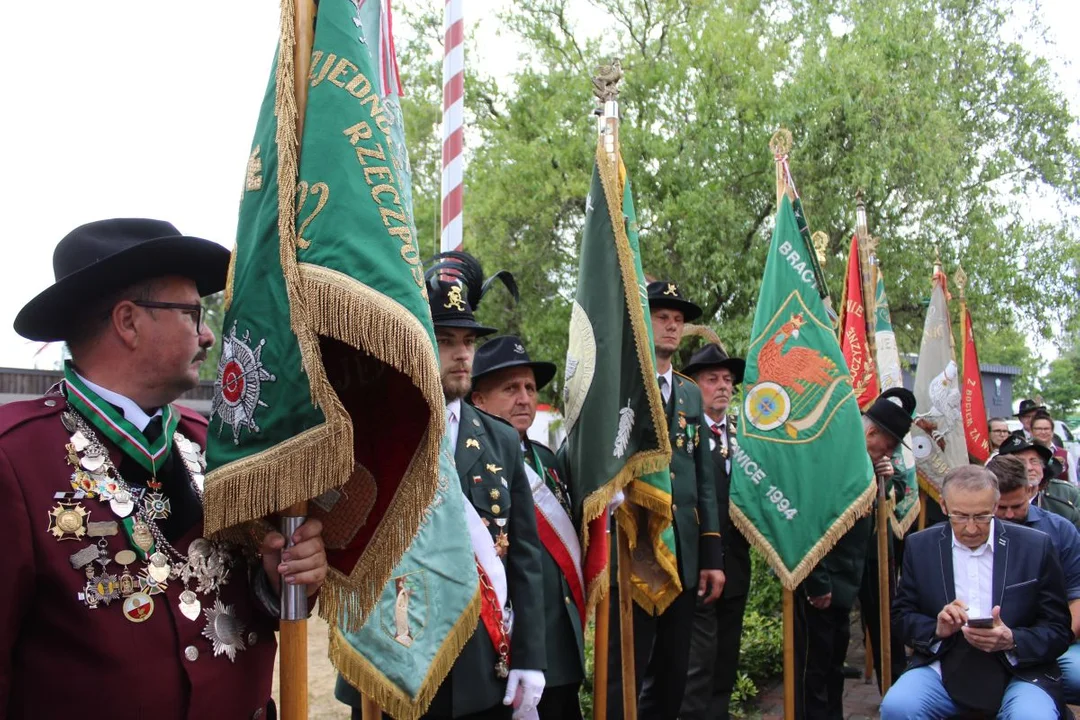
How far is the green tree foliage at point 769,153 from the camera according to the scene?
12328 millimetres

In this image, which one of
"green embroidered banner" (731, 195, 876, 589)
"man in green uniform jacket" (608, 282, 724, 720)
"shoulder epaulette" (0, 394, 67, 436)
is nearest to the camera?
"shoulder epaulette" (0, 394, 67, 436)

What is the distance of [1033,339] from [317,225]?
51.4 feet

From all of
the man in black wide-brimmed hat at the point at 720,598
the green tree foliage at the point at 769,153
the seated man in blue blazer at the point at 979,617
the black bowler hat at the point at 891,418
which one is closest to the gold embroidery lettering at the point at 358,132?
the seated man in blue blazer at the point at 979,617

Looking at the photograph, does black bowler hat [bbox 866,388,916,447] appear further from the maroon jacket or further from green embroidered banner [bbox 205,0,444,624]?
the maroon jacket

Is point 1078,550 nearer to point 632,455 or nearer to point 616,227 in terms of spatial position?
point 632,455

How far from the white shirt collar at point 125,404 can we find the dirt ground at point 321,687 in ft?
10.7

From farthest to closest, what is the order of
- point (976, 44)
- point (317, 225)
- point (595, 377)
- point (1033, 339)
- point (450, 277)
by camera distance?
point (1033, 339) < point (976, 44) < point (595, 377) < point (450, 277) < point (317, 225)

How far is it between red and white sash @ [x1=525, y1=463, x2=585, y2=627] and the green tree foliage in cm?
784

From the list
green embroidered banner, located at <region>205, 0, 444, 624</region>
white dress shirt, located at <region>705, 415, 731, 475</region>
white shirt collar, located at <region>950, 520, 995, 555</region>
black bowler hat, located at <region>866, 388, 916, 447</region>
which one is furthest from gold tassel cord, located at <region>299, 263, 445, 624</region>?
black bowler hat, located at <region>866, 388, 916, 447</region>

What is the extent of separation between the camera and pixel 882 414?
6.12m

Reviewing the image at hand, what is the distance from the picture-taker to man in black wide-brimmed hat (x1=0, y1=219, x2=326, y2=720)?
201 cm

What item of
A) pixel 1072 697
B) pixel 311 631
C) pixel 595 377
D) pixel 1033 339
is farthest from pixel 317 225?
pixel 1033 339

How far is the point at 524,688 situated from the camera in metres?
3.34

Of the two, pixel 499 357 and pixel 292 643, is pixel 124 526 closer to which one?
pixel 292 643
